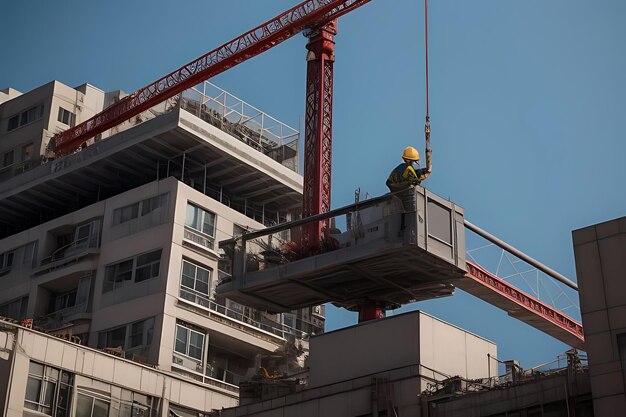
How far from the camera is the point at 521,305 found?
74.9 meters

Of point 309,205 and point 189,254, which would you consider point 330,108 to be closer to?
point 309,205

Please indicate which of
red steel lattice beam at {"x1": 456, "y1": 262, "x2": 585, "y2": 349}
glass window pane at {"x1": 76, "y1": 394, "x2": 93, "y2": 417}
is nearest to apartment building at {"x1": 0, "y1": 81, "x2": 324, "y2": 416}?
glass window pane at {"x1": 76, "y1": 394, "x2": 93, "y2": 417}

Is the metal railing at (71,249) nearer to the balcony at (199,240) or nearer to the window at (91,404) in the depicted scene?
the balcony at (199,240)

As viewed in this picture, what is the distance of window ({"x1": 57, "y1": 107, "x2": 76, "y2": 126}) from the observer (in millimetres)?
98375

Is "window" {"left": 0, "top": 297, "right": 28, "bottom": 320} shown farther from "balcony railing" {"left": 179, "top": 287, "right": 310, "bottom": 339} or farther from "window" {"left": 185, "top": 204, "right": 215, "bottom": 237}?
"window" {"left": 185, "top": 204, "right": 215, "bottom": 237}

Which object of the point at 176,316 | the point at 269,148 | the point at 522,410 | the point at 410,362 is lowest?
the point at 522,410

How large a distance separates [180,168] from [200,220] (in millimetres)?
5079

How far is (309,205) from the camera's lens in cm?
8431

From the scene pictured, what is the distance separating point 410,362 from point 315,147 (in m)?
31.5

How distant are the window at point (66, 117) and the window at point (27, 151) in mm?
3207

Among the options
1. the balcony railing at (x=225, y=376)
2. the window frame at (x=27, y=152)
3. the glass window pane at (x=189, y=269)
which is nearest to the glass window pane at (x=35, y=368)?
the glass window pane at (x=189, y=269)

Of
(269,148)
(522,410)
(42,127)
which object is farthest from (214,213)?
(522,410)

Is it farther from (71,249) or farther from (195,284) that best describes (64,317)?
(195,284)

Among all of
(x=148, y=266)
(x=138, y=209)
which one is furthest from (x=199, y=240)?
(x=138, y=209)
